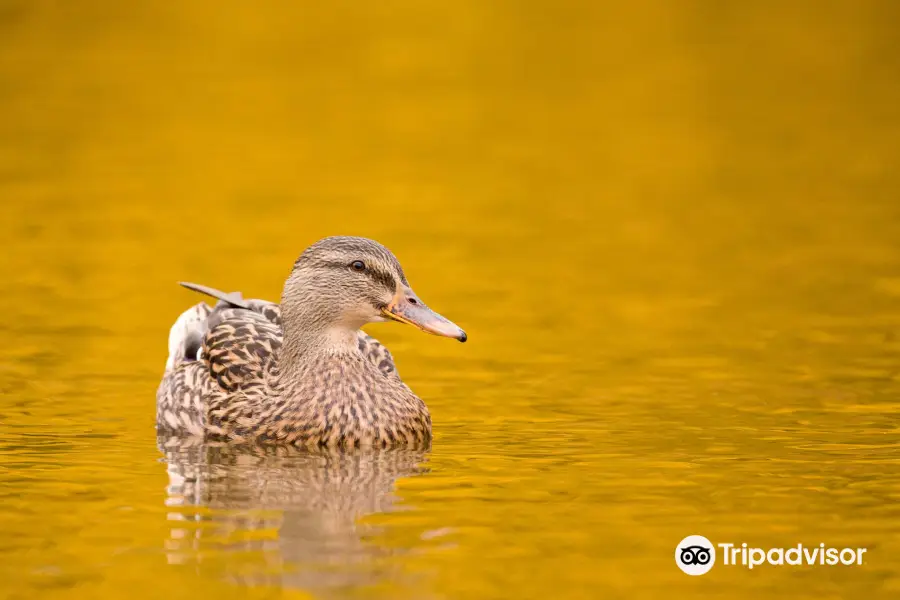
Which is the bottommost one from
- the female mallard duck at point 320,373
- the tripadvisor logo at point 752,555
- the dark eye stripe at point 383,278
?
the tripadvisor logo at point 752,555

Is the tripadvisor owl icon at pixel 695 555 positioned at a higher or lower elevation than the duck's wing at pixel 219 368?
lower

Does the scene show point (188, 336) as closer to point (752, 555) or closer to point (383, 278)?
point (383, 278)

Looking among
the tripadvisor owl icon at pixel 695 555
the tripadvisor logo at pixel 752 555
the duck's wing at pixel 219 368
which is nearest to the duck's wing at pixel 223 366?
the duck's wing at pixel 219 368

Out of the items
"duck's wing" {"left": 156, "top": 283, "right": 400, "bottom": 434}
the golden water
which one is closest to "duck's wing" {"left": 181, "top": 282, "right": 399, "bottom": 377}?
"duck's wing" {"left": 156, "top": 283, "right": 400, "bottom": 434}

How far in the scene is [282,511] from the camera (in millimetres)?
9031

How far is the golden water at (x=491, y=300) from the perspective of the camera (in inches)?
330

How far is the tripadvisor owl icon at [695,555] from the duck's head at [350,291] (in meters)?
2.63

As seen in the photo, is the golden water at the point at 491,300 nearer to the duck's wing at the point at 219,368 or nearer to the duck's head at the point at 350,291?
the duck's wing at the point at 219,368

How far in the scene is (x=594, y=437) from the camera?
1092cm

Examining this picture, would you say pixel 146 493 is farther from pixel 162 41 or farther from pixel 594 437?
pixel 162 41

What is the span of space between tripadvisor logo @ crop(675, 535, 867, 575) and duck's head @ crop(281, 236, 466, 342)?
2.74 meters

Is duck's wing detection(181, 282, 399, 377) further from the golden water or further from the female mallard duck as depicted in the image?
the golden water

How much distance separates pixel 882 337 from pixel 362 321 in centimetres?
459

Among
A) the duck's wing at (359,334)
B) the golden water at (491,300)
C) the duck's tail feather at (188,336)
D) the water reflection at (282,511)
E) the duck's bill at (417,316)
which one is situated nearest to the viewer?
the water reflection at (282,511)
